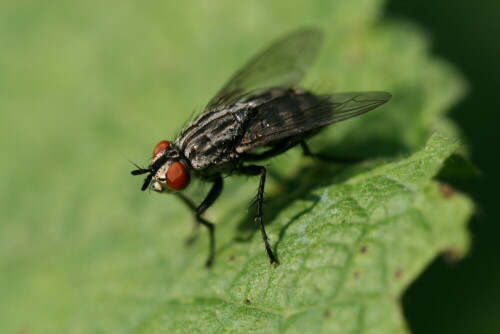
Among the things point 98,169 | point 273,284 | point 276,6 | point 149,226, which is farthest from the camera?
point 276,6

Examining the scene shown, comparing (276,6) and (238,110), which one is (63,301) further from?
(276,6)

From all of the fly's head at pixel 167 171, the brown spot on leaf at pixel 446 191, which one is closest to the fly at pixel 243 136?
the fly's head at pixel 167 171

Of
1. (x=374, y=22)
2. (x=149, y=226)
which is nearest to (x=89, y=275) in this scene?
(x=149, y=226)

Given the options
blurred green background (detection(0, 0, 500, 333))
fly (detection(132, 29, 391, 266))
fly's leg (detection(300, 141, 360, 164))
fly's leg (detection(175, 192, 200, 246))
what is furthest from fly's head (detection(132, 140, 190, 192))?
fly's leg (detection(300, 141, 360, 164))

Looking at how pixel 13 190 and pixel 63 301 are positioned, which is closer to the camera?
pixel 63 301

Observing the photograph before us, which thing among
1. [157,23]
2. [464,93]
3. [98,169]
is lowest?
[464,93]

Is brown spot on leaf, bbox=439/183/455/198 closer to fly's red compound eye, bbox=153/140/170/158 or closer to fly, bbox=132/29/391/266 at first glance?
fly, bbox=132/29/391/266

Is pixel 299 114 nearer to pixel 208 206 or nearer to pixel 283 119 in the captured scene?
pixel 283 119
